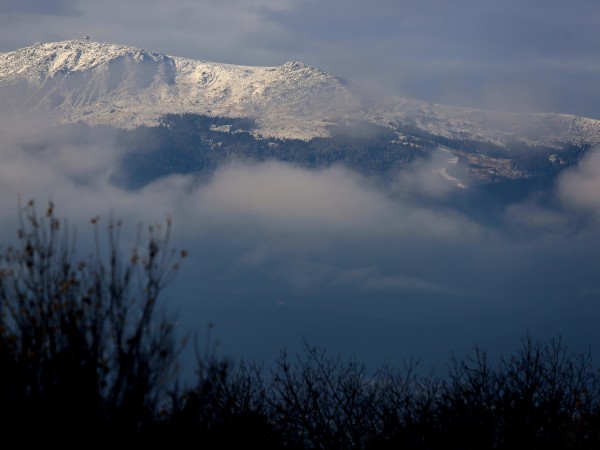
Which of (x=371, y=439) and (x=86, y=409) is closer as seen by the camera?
(x=86, y=409)

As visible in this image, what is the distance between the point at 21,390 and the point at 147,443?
5.66 meters

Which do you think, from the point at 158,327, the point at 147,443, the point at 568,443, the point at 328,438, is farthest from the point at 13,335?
the point at 568,443

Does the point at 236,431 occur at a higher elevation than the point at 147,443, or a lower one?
higher

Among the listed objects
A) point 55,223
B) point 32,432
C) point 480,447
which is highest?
point 55,223

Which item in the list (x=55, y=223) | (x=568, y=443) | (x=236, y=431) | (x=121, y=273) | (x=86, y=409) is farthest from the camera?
(x=568, y=443)

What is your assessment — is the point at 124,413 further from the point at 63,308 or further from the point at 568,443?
the point at 568,443

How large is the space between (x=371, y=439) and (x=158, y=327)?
49.8 ft

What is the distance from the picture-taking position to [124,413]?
22328 millimetres

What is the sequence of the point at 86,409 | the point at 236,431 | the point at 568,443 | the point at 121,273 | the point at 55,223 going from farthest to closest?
the point at 568,443 → the point at 236,431 → the point at 121,273 → the point at 86,409 → the point at 55,223

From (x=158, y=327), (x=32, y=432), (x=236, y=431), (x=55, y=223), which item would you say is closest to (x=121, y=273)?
(x=158, y=327)

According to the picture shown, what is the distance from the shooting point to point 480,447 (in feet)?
109

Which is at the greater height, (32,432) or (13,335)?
(13,335)

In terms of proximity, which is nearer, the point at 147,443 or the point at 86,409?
the point at 86,409

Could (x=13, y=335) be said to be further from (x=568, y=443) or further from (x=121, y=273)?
(x=568, y=443)
